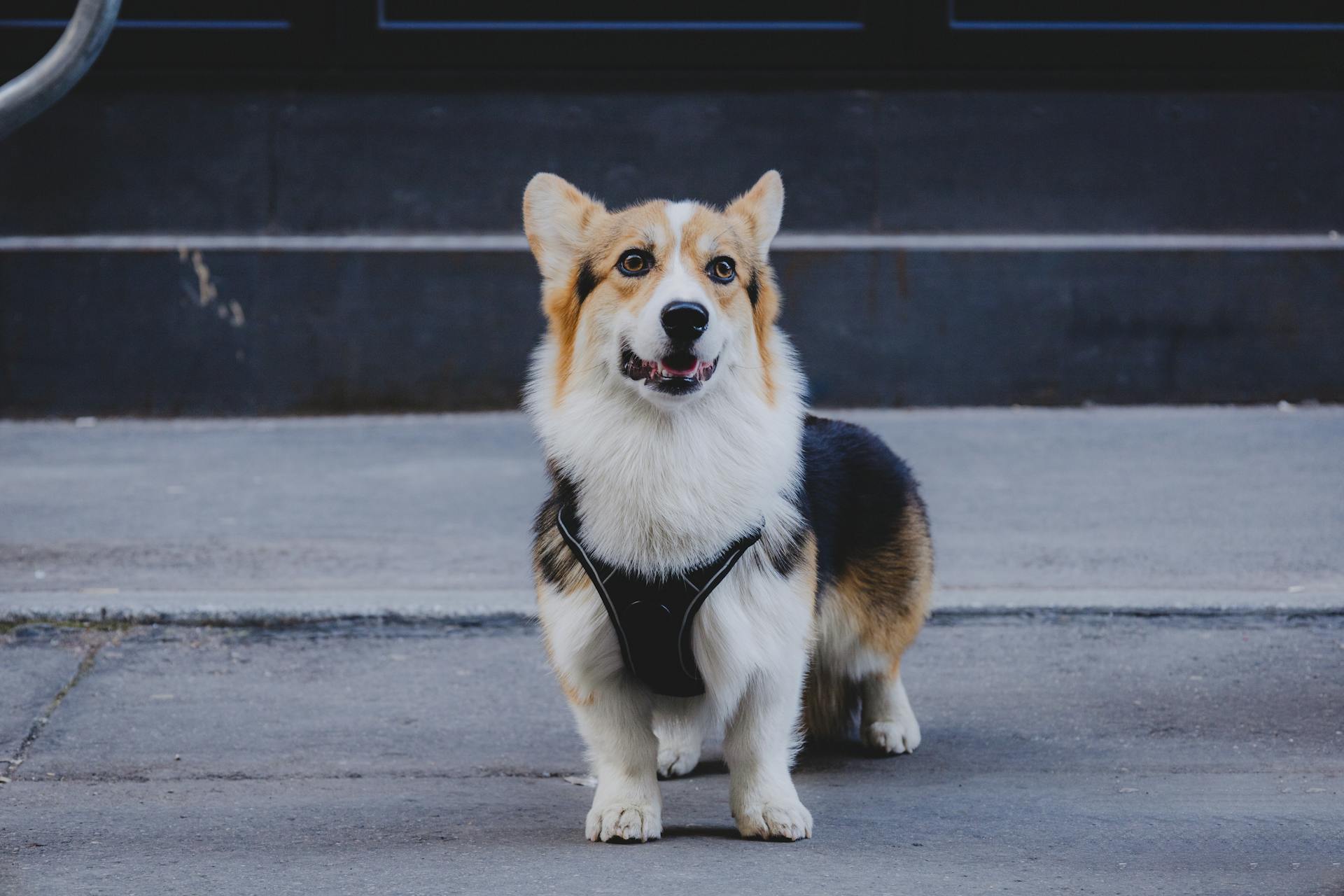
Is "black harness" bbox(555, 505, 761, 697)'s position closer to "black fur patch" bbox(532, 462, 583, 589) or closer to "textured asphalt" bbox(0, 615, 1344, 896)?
"black fur patch" bbox(532, 462, 583, 589)

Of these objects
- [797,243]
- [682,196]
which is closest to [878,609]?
[797,243]

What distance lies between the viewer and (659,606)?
3498 millimetres

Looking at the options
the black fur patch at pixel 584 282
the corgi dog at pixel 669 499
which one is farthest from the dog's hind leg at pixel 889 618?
the black fur patch at pixel 584 282

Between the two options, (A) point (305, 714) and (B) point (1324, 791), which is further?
(A) point (305, 714)

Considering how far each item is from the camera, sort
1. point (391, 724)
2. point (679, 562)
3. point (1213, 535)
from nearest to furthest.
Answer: point (679, 562), point (391, 724), point (1213, 535)

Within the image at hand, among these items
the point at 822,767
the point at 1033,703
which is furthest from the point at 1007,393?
the point at 822,767

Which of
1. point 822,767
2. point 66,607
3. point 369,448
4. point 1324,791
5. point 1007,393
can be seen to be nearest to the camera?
point 1324,791

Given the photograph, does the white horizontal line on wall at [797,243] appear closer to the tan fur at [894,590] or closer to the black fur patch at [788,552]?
the tan fur at [894,590]

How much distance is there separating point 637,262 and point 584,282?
0.19 metres

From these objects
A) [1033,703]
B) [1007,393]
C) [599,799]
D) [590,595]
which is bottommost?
[1007,393]

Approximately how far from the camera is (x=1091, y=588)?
5.79 meters

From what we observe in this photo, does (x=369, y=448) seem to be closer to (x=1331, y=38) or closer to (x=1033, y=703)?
(x=1033, y=703)

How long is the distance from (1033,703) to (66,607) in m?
3.05

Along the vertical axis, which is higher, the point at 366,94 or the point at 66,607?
the point at 366,94
